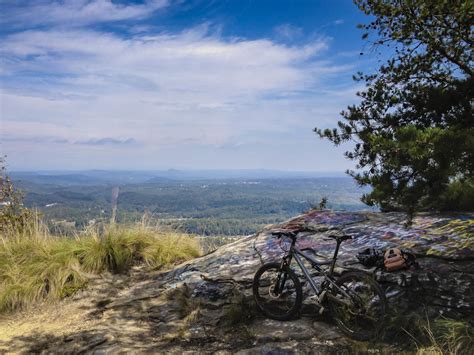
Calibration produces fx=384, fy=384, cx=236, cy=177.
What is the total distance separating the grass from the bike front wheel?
472 centimetres

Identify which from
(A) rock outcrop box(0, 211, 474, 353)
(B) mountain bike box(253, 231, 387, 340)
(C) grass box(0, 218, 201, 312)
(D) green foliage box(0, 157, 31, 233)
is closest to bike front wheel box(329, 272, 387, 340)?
(B) mountain bike box(253, 231, 387, 340)

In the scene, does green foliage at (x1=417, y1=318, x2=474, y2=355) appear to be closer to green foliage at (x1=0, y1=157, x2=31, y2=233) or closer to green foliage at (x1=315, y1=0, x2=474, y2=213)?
green foliage at (x1=315, y1=0, x2=474, y2=213)

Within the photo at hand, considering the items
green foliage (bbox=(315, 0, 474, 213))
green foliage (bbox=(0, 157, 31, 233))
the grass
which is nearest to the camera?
green foliage (bbox=(315, 0, 474, 213))

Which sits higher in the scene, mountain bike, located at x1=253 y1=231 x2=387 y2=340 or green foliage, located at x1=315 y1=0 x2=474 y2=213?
green foliage, located at x1=315 y1=0 x2=474 y2=213

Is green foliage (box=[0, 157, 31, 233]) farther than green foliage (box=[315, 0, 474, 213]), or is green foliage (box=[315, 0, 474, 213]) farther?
green foliage (box=[0, 157, 31, 233])

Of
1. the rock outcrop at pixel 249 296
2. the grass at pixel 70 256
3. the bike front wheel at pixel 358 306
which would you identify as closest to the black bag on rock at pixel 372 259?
Result: the rock outcrop at pixel 249 296

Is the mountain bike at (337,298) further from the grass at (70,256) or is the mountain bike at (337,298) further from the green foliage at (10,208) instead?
the green foliage at (10,208)

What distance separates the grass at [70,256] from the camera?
7082mm

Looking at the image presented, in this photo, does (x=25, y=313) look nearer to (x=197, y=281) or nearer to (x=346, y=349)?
(x=197, y=281)

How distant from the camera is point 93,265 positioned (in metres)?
7.96

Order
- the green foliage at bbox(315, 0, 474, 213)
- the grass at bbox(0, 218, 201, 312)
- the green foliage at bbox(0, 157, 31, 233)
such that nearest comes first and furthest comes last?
the green foliage at bbox(315, 0, 474, 213), the grass at bbox(0, 218, 201, 312), the green foliage at bbox(0, 157, 31, 233)

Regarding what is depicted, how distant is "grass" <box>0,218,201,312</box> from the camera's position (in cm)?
708

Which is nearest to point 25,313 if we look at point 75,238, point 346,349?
point 75,238

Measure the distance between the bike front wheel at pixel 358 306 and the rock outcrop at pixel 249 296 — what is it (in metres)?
0.19
